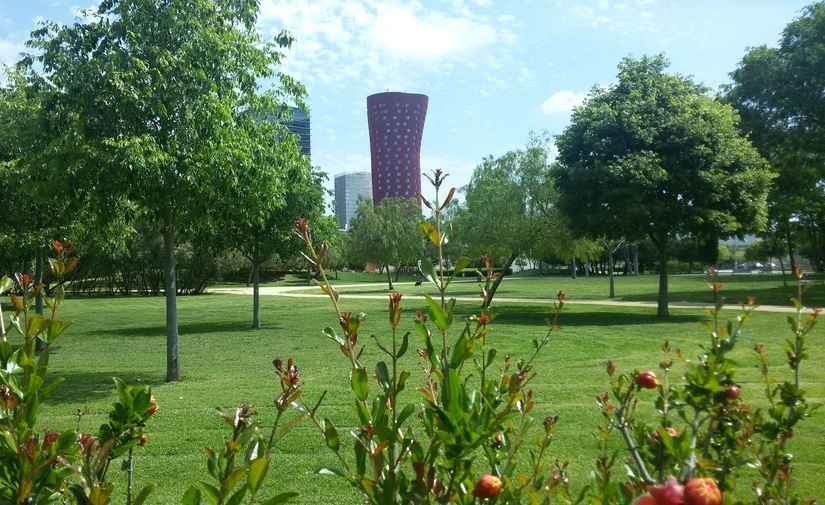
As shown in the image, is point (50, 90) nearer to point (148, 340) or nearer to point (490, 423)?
point (148, 340)

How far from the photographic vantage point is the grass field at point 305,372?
5.00 m

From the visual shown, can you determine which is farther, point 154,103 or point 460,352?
point 154,103

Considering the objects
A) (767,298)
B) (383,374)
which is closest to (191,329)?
(383,374)

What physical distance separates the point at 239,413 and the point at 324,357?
10.6 meters

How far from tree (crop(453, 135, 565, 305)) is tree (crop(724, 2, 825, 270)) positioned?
25.3ft

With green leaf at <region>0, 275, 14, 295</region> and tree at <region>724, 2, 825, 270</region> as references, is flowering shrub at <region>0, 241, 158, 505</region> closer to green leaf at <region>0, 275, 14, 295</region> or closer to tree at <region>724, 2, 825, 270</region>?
green leaf at <region>0, 275, 14, 295</region>

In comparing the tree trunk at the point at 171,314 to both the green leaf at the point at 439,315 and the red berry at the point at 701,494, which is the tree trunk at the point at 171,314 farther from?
the red berry at the point at 701,494

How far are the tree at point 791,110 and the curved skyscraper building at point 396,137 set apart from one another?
9653 cm

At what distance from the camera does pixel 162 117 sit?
342 inches

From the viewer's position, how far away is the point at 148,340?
622 inches

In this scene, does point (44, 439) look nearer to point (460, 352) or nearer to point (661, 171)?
point (460, 352)

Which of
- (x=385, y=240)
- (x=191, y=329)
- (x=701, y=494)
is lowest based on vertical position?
(x=191, y=329)

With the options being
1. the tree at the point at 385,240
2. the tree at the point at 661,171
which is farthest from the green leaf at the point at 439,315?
the tree at the point at 385,240

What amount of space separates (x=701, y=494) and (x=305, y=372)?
31.7 feet
